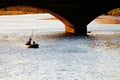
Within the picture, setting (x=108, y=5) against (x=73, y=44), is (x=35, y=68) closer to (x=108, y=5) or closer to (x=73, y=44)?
(x=73, y=44)

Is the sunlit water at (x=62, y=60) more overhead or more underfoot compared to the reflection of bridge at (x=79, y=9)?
more underfoot

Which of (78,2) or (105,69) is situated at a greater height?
(78,2)

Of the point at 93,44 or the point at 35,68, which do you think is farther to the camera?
the point at 93,44

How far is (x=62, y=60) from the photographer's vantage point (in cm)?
5612

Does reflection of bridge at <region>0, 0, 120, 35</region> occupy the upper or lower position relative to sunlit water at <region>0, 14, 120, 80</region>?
upper

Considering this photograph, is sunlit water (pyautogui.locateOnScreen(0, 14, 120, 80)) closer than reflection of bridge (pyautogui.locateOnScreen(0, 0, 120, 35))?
Yes

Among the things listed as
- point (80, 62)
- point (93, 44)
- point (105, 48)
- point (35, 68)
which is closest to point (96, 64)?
point (80, 62)

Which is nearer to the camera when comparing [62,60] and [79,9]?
[62,60]

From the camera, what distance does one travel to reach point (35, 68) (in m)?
50.6

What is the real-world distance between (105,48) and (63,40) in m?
12.2

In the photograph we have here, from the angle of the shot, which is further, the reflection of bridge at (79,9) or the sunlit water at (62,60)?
the reflection of bridge at (79,9)

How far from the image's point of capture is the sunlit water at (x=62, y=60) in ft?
154

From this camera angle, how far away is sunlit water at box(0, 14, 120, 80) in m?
47.0

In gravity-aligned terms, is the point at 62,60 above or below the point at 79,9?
below
